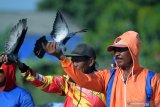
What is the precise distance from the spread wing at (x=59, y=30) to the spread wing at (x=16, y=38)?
1.03 feet

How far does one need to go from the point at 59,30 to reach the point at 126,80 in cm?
84

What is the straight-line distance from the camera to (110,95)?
8992 millimetres

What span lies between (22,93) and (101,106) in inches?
36.1

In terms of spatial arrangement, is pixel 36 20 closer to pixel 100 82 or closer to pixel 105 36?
pixel 105 36

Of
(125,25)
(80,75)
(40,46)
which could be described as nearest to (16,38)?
(40,46)

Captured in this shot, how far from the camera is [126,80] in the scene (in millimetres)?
9000

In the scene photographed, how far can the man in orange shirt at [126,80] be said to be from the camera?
8.84 m

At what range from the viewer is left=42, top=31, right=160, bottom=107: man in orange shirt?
29.0 feet

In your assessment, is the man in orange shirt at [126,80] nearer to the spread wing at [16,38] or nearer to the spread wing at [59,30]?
the spread wing at [59,30]

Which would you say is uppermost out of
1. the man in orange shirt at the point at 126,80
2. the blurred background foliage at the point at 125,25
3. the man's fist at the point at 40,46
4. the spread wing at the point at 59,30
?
the blurred background foliage at the point at 125,25

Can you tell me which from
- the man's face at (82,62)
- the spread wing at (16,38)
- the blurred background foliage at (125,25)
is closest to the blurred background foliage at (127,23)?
the blurred background foliage at (125,25)

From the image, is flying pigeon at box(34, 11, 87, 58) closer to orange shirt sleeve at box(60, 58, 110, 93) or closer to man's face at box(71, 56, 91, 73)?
orange shirt sleeve at box(60, 58, 110, 93)

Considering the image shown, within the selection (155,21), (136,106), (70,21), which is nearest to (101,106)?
(136,106)

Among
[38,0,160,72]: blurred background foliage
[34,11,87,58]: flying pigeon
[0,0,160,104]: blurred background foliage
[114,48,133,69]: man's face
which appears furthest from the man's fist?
[38,0,160,72]: blurred background foliage
